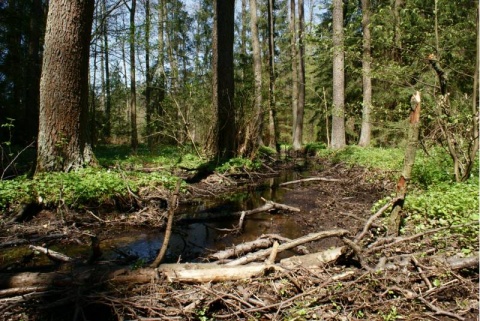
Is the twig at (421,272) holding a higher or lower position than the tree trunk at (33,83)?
lower

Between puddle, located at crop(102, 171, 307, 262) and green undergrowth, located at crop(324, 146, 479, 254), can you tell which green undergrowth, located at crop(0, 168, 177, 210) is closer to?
puddle, located at crop(102, 171, 307, 262)

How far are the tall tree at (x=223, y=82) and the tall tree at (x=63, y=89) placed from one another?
4.54m

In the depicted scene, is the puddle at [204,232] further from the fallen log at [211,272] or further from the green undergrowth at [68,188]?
the green undergrowth at [68,188]

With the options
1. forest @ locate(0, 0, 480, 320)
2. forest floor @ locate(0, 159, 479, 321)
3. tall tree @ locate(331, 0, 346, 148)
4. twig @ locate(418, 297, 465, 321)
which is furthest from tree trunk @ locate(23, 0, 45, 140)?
twig @ locate(418, 297, 465, 321)

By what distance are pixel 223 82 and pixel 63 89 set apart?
5.29m

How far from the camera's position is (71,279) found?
2746 millimetres

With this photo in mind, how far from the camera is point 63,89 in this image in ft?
21.0

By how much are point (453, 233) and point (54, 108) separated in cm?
694

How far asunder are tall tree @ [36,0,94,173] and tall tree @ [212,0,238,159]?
14.9 feet

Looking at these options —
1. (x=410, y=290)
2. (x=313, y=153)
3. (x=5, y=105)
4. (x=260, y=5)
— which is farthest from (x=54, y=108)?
(x=260, y=5)

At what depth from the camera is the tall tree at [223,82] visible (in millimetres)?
A: 10398

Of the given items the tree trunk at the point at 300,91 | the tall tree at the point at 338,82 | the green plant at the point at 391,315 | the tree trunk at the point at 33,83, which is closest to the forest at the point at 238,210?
the green plant at the point at 391,315

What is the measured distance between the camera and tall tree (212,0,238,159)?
10.4 metres

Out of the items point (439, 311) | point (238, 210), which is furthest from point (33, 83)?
point (439, 311)
